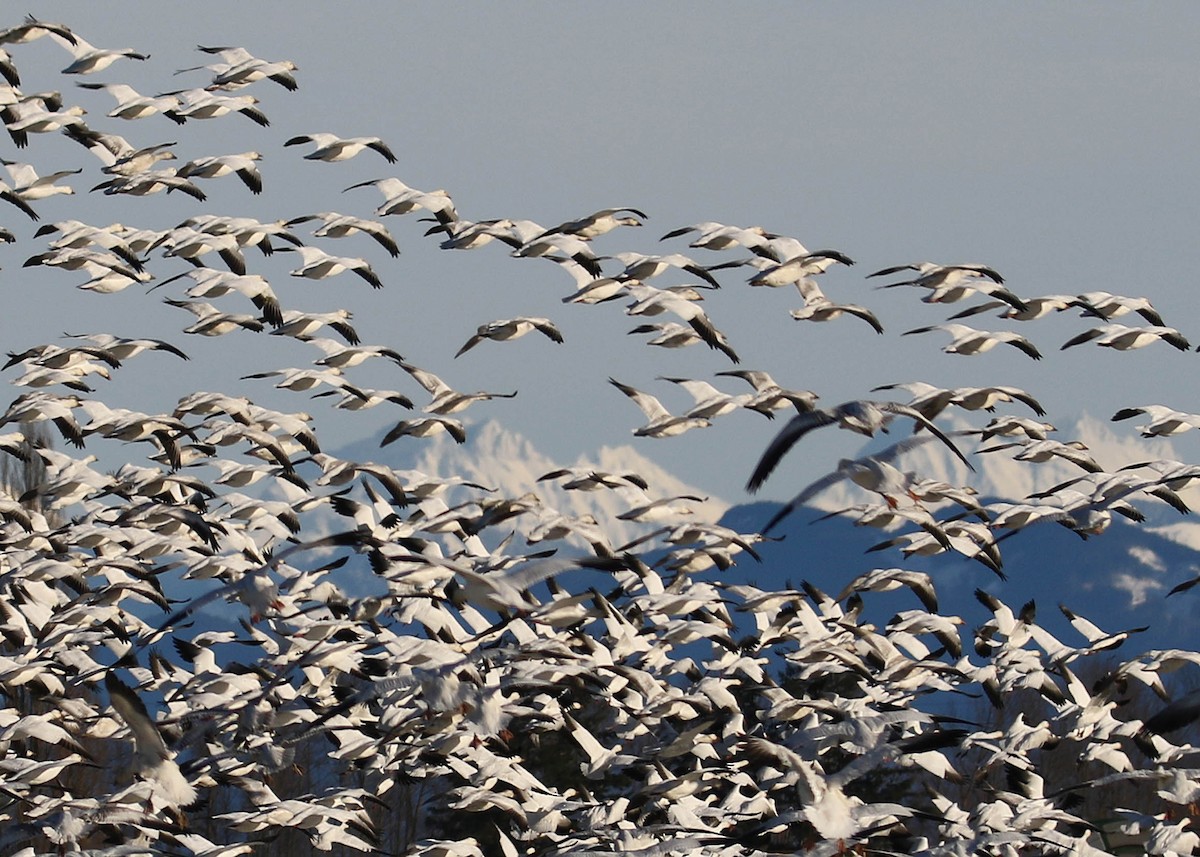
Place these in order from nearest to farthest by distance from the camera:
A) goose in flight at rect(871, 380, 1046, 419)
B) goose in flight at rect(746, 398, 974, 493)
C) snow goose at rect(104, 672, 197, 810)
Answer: snow goose at rect(104, 672, 197, 810)
goose in flight at rect(746, 398, 974, 493)
goose in flight at rect(871, 380, 1046, 419)

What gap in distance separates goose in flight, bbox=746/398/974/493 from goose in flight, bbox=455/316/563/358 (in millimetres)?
7497

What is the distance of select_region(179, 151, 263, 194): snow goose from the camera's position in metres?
28.6

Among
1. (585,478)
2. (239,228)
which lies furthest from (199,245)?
(585,478)

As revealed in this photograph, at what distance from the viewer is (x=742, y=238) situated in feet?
87.9

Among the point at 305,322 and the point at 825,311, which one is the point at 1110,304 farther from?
the point at 305,322

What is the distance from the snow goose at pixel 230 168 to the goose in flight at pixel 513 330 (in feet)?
12.0

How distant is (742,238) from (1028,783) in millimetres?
8152

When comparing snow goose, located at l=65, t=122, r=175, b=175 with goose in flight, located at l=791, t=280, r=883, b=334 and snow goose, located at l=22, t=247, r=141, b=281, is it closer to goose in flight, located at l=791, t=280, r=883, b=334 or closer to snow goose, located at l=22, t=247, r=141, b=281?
snow goose, located at l=22, t=247, r=141, b=281

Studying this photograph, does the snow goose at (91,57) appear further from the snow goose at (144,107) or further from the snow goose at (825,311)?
the snow goose at (825,311)

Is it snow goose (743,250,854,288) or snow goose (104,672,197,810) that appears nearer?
snow goose (104,672,197,810)

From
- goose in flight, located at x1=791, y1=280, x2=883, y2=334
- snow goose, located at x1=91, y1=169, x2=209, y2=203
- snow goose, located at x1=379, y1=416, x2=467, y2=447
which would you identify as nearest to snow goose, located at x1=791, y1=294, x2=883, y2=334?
goose in flight, located at x1=791, y1=280, x2=883, y2=334

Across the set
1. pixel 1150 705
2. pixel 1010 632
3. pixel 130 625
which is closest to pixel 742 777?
pixel 1010 632

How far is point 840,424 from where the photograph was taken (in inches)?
800

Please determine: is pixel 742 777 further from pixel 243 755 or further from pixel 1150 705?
pixel 1150 705
